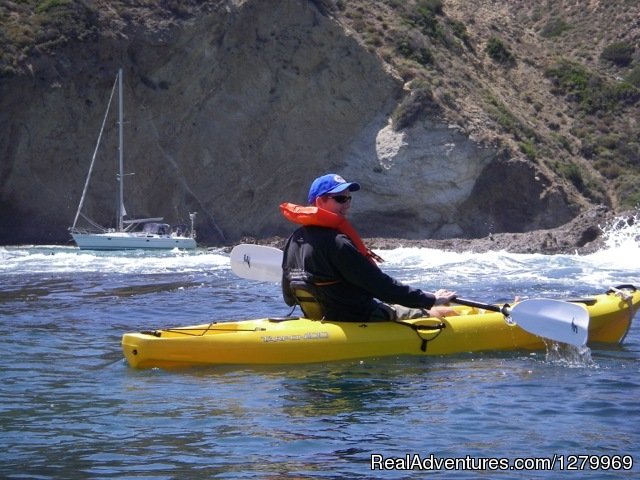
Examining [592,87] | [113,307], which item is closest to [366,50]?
[592,87]

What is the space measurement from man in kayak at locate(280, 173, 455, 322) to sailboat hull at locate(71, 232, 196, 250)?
699 inches

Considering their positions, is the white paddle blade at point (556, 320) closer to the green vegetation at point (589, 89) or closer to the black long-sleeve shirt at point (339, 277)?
the black long-sleeve shirt at point (339, 277)

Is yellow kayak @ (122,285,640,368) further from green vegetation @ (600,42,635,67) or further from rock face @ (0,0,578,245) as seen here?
green vegetation @ (600,42,635,67)

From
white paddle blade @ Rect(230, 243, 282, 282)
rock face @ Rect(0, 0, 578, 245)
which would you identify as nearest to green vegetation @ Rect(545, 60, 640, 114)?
rock face @ Rect(0, 0, 578, 245)

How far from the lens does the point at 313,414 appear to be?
5.70 meters

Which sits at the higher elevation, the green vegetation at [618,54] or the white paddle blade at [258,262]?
the green vegetation at [618,54]

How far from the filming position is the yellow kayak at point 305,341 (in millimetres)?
Answer: 6969

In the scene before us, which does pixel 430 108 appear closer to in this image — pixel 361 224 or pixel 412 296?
pixel 361 224

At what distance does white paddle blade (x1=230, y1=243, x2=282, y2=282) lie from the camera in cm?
871

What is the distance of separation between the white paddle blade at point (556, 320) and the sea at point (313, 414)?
21cm

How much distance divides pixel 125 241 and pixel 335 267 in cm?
1835

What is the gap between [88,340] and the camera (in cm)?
873

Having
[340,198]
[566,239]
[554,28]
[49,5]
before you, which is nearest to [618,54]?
[554,28]

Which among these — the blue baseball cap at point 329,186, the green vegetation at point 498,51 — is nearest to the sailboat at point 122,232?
the green vegetation at point 498,51
